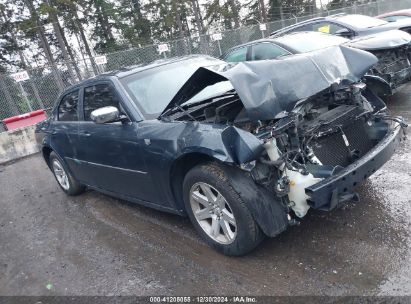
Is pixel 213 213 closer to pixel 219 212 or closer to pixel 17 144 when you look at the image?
pixel 219 212

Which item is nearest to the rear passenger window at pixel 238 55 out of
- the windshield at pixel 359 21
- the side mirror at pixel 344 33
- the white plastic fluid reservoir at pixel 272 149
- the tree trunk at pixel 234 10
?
the side mirror at pixel 344 33

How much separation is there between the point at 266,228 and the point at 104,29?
3472 centimetres

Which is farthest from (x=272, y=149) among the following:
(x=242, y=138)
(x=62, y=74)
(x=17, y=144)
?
(x=62, y=74)

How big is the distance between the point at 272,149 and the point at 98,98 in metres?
2.41

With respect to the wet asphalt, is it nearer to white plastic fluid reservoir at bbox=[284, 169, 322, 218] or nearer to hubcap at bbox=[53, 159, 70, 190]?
white plastic fluid reservoir at bbox=[284, 169, 322, 218]

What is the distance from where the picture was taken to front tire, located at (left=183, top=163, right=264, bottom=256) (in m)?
3.07

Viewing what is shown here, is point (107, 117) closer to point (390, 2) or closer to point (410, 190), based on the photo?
point (410, 190)

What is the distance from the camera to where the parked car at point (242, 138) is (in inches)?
117

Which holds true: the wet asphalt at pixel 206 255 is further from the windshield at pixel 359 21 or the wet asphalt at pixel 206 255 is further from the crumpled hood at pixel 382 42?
the windshield at pixel 359 21

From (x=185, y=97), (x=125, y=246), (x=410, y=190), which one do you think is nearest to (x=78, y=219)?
(x=125, y=246)

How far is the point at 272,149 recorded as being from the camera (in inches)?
117

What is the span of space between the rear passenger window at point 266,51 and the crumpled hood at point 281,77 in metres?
4.06

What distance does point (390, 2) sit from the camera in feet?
94.3

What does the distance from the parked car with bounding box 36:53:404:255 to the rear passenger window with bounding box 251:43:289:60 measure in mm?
3612
